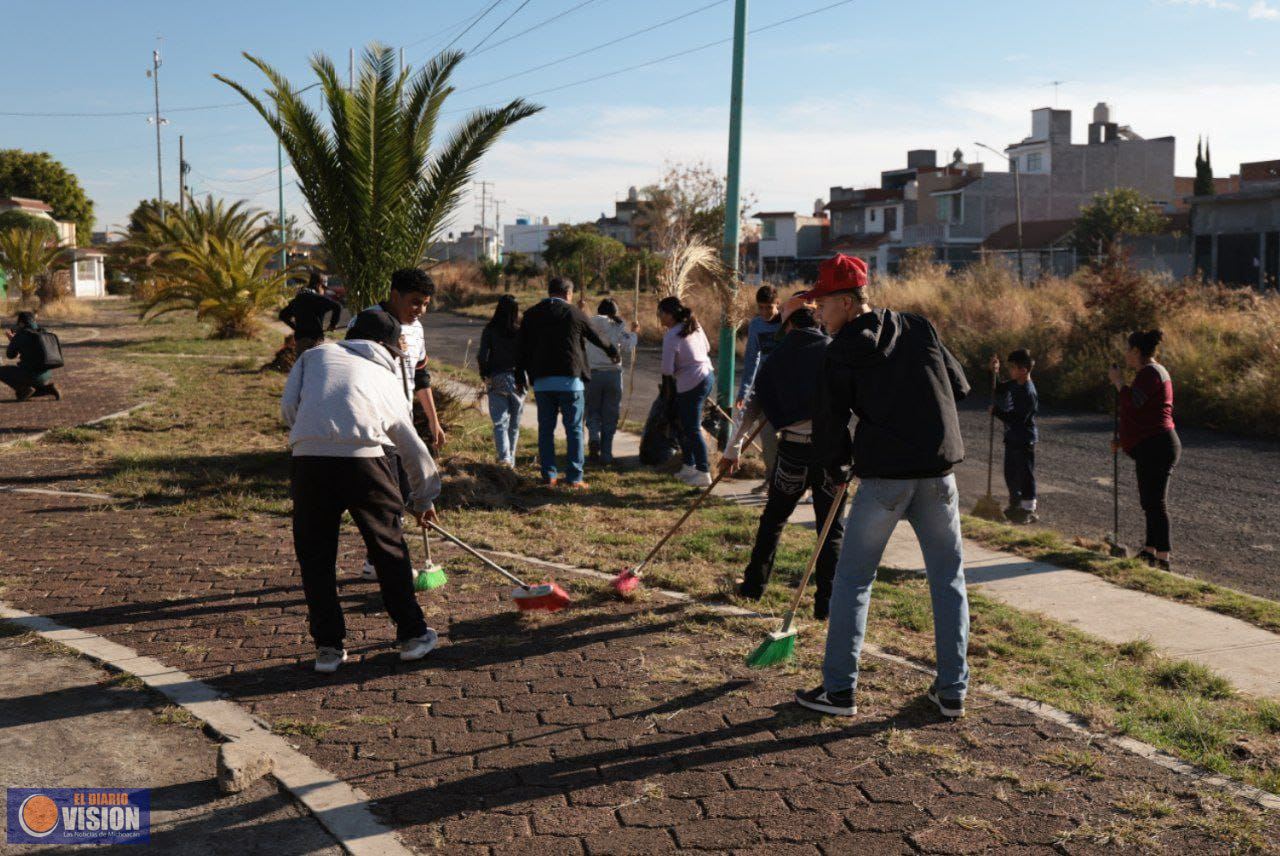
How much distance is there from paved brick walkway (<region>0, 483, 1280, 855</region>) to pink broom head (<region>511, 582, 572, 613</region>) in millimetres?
94

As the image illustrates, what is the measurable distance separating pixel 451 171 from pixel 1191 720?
31.2 feet

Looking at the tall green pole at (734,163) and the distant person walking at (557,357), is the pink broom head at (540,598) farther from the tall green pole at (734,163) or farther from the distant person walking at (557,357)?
the tall green pole at (734,163)

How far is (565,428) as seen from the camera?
32.8ft

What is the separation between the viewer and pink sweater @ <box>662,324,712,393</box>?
34.4 feet

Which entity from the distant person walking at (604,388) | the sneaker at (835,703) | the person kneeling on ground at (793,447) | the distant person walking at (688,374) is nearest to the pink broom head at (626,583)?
the person kneeling on ground at (793,447)

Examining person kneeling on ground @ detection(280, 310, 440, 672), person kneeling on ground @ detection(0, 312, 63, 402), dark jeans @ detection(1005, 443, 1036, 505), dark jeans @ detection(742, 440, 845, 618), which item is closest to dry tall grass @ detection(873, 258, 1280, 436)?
dark jeans @ detection(1005, 443, 1036, 505)

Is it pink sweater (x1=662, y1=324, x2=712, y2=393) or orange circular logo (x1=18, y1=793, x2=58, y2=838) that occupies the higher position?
pink sweater (x1=662, y1=324, x2=712, y2=393)

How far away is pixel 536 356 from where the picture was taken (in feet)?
32.2

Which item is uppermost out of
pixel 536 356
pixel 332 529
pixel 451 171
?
pixel 451 171

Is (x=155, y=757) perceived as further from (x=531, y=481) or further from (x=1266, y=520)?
(x=1266, y=520)

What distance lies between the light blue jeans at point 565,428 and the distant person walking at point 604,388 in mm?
1119

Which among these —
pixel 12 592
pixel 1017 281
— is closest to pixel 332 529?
pixel 12 592

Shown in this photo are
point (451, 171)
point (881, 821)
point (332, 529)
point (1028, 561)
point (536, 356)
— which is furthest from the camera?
point (451, 171)

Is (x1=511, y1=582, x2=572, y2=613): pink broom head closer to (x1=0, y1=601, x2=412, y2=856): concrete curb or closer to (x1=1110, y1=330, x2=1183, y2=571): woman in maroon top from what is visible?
(x1=0, y1=601, x2=412, y2=856): concrete curb
